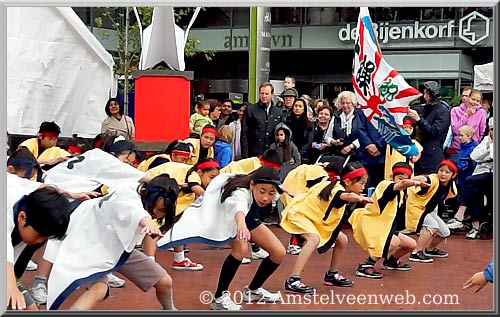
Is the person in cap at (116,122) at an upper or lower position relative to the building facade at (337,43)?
lower

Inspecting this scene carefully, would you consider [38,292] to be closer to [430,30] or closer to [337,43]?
[337,43]

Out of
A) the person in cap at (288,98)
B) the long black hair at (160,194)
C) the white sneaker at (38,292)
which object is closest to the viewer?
the long black hair at (160,194)

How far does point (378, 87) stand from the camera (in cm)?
497

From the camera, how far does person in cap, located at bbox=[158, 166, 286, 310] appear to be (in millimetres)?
4605

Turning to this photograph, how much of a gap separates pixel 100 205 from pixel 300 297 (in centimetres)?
143

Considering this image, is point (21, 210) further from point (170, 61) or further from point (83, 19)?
point (170, 61)

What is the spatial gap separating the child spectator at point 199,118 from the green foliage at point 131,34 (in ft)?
2.14

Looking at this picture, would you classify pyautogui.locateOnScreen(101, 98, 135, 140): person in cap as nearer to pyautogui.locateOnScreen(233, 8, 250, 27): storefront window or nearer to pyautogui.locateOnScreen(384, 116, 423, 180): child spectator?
pyautogui.locateOnScreen(233, 8, 250, 27): storefront window

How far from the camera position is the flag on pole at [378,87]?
4.93 metres

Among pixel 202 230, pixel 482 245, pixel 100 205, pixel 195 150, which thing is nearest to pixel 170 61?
pixel 195 150

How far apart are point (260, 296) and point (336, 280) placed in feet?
2.18

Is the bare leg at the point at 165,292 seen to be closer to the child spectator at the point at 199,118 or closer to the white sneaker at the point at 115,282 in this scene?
the white sneaker at the point at 115,282

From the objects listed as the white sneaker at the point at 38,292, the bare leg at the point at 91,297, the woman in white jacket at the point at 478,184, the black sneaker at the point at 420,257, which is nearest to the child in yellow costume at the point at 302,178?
the black sneaker at the point at 420,257

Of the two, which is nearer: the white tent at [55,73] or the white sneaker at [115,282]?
the white tent at [55,73]
